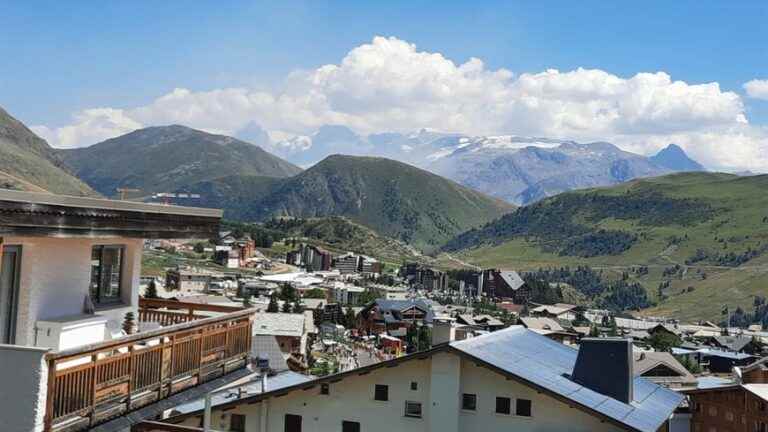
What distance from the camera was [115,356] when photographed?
30.6 ft

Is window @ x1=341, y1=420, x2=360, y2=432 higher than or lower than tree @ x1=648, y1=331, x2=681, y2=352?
higher

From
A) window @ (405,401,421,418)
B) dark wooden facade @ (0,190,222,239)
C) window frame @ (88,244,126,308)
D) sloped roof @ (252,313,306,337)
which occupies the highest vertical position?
dark wooden facade @ (0,190,222,239)

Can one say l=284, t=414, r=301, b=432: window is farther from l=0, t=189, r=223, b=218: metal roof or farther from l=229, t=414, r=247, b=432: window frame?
l=0, t=189, r=223, b=218: metal roof

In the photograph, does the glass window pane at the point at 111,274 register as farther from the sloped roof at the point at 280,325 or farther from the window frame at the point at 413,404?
the sloped roof at the point at 280,325

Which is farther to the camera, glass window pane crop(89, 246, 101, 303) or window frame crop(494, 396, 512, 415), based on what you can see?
window frame crop(494, 396, 512, 415)

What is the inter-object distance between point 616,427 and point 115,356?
19162 mm

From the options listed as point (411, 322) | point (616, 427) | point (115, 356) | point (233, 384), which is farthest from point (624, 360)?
point (411, 322)

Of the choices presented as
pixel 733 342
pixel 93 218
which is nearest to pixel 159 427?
pixel 93 218

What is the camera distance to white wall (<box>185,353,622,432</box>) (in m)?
25.6

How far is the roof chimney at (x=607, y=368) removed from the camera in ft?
90.8

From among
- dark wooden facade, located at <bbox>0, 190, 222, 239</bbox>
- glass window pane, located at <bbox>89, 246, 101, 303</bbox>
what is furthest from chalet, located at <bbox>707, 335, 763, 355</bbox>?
glass window pane, located at <bbox>89, 246, 101, 303</bbox>

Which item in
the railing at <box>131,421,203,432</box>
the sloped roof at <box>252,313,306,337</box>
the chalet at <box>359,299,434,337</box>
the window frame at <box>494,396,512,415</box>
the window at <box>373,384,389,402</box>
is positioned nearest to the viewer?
the railing at <box>131,421,203,432</box>

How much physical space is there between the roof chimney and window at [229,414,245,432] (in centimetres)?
1224

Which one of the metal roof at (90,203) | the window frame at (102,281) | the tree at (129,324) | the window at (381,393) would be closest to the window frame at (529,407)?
the window at (381,393)
